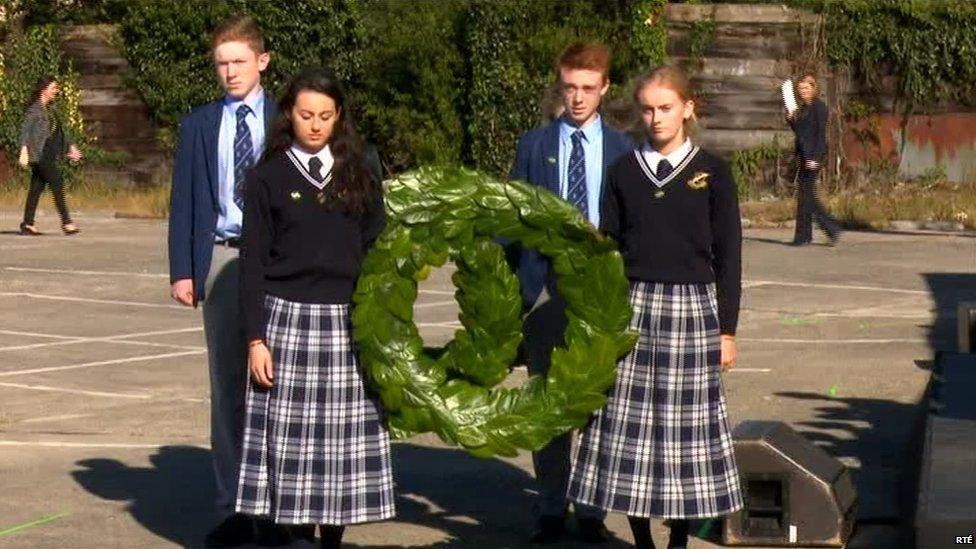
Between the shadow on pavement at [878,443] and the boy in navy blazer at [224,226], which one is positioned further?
the shadow on pavement at [878,443]

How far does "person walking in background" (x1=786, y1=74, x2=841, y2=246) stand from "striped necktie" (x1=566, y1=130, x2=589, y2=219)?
12.7 meters

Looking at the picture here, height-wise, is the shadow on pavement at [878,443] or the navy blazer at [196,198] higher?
the navy blazer at [196,198]

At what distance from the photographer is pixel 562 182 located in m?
7.59

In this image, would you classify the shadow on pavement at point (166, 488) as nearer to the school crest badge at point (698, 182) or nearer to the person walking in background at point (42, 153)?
the school crest badge at point (698, 182)

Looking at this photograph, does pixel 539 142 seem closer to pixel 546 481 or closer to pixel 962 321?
pixel 546 481

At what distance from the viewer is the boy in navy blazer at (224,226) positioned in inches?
290

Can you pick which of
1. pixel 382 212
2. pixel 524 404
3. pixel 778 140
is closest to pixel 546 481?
pixel 524 404

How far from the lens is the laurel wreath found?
21.5 feet

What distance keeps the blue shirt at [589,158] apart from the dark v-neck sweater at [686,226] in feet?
2.63

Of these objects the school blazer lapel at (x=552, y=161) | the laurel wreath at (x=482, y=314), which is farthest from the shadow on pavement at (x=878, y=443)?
the school blazer lapel at (x=552, y=161)

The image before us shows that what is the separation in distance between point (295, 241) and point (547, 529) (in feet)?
5.45

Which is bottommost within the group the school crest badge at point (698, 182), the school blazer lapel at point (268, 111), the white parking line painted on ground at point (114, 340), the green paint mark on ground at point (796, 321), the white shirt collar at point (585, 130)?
the white parking line painted on ground at point (114, 340)

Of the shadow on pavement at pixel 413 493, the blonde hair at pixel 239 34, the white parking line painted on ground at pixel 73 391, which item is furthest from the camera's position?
the white parking line painted on ground at pixel 73 391

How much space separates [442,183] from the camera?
6688 millimetres
